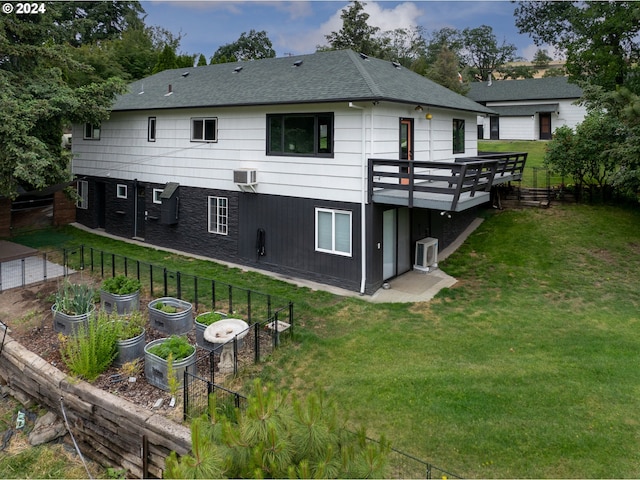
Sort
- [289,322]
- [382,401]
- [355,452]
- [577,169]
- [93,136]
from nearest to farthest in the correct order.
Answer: [355,452]
[382,401]
[289,322]
[577,169]
[93,136]

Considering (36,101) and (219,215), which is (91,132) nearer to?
(36,101)

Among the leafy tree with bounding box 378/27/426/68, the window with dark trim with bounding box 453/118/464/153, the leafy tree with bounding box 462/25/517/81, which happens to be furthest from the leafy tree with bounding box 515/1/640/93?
the leafy tree with bounding box 462/25/517/81

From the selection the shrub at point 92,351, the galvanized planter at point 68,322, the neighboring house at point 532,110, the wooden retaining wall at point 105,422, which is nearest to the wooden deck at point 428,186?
the shrub at point 92,351

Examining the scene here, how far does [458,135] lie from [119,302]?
11.7 meters

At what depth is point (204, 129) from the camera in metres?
14.4

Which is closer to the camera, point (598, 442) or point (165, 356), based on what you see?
point (598, 442)

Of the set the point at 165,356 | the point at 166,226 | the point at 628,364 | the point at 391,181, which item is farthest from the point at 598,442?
the point at 166,226

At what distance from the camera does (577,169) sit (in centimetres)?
1697

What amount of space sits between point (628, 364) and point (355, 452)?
6.02 metres

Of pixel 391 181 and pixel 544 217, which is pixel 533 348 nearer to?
pixel 391 181

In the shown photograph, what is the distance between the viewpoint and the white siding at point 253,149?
11.3 meters

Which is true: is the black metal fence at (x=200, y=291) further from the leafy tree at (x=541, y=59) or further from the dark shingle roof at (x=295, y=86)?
the leafy tree at (x=541, y=59)

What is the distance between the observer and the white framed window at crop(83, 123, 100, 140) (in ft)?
59.8

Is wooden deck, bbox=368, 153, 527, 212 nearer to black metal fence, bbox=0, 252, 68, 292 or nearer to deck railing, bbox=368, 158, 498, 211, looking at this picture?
deck railing, bbox=368, 158, 498, 211
